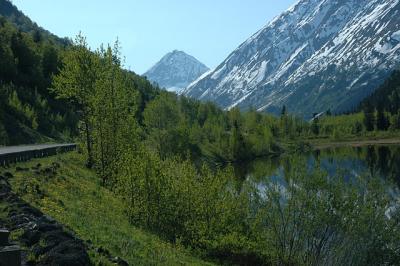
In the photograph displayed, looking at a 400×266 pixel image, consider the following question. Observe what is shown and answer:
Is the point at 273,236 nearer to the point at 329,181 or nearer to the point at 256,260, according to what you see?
the point at 256,260

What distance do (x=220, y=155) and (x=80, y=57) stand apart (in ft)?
371

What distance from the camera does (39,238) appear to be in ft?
62.3

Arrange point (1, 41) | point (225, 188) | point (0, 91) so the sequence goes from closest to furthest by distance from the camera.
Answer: point (225, 188) < point (0, 91) < point (1, 41)

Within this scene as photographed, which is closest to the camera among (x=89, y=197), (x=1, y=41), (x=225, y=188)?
(x=89, y=197)

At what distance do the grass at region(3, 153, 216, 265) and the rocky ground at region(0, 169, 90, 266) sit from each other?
4.45ft

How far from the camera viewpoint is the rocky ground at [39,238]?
55.5ft

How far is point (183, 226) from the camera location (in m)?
42.2

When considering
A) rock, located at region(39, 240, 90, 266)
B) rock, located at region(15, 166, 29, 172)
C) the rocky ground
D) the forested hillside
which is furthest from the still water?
the forested hillside

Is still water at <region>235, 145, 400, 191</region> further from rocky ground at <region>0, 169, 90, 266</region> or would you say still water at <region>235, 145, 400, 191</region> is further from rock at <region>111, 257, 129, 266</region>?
rocky ground at <region>0, 169, 90, 266</region>

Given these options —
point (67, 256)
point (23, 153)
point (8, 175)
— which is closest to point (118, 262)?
point (67, 256)

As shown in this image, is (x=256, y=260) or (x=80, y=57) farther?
(x=80, y=57)

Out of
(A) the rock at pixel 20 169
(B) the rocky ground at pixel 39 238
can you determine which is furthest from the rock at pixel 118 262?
(A) the rock at pixel 20 169

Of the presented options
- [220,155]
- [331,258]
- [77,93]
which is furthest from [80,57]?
[220,155]

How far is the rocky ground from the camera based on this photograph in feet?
55.5
